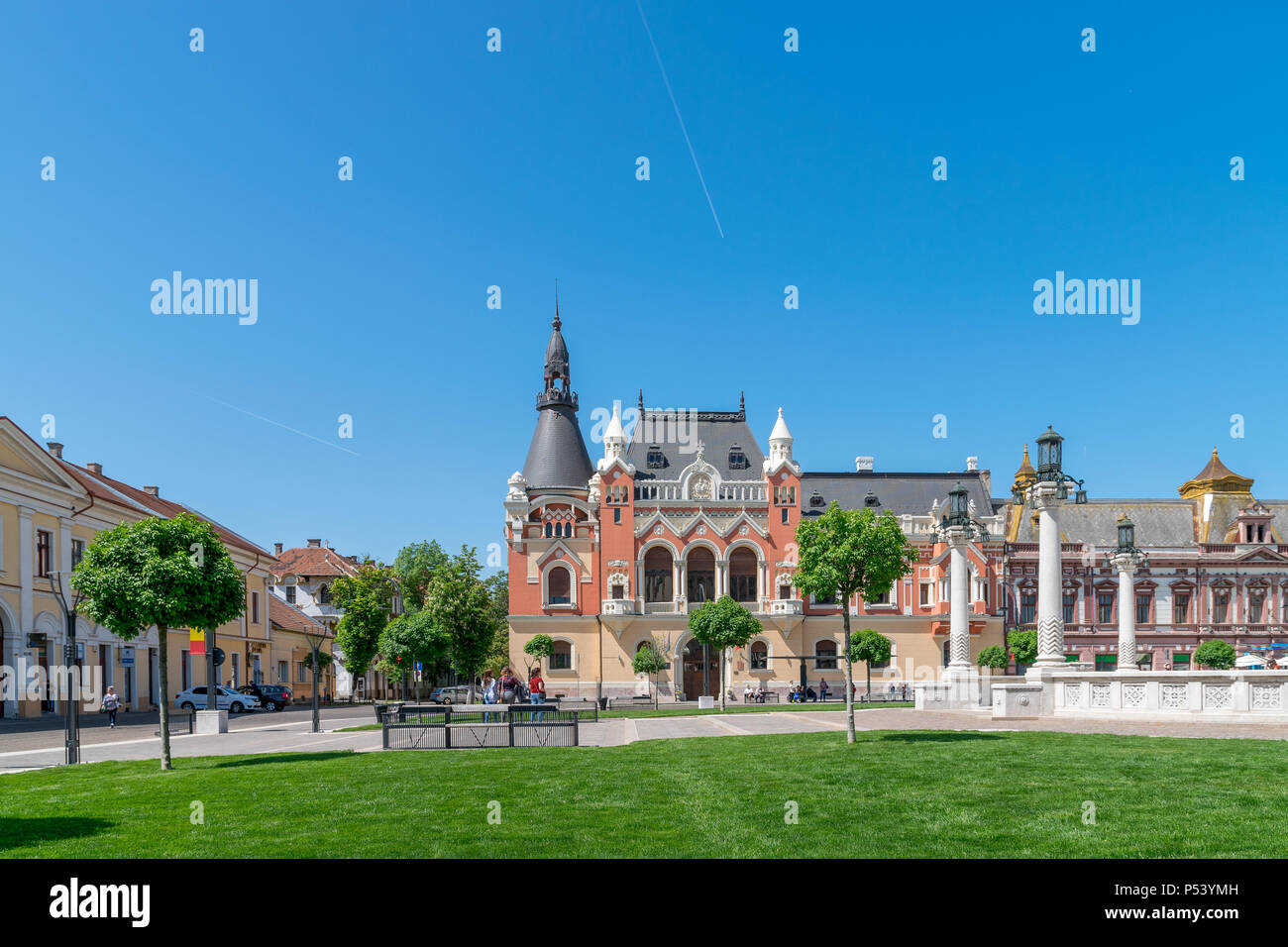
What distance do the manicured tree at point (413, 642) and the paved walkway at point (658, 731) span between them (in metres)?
7.85

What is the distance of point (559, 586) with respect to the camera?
200 ft

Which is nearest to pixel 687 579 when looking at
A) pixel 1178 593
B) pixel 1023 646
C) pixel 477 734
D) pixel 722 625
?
pixel 722 625

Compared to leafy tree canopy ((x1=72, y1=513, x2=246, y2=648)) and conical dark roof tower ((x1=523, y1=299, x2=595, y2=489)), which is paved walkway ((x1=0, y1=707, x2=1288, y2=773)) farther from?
conical dark roof tower ((x1=523, y1=299, x2=595, y2=489))

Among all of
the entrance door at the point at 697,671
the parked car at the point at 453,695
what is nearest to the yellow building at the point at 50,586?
the parked car at the point at 453,695

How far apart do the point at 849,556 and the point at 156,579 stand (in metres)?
13.3

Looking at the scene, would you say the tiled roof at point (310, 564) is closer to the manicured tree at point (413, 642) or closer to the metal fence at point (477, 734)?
the manicured tree at point (413, 642)

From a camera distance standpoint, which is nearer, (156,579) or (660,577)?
(156,579)

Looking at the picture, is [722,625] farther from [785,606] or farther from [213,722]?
[213,722]

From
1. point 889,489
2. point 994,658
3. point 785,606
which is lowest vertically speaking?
point 994,658

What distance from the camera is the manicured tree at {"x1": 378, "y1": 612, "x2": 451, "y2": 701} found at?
4112cm

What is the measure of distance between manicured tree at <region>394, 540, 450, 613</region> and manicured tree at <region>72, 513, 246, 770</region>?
179ft
